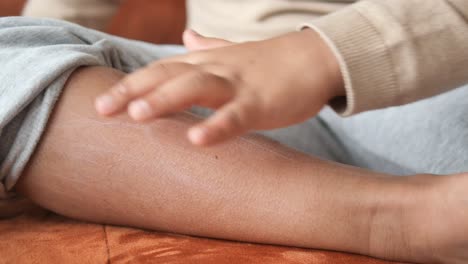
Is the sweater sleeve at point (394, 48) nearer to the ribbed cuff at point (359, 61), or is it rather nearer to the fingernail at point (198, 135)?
the ribbed cuff at point (359, 61)

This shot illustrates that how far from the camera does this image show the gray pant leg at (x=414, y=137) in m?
0.60

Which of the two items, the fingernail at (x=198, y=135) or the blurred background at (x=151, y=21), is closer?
the fingernail at (x=198, y=135)

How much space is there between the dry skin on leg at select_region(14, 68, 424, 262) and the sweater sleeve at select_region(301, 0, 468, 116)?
61 millimetres

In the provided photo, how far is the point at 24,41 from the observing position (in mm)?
542

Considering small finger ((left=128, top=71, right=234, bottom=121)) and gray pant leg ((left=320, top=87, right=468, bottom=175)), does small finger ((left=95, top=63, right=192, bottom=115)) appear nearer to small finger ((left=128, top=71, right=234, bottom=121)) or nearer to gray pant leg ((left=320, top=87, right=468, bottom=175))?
small finger ((left=128, top=71, right=234, bottom=121))

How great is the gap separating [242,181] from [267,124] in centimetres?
10

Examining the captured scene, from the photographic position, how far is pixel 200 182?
18.6 inches

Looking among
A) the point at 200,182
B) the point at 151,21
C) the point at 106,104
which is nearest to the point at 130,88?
the point at 106,104

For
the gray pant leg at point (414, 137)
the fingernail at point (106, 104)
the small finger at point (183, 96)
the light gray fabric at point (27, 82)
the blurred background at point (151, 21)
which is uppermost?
the small finger at point (183, 96)

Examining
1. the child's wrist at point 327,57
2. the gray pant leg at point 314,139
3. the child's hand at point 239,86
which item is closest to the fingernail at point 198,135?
the child's hand at point 239,86

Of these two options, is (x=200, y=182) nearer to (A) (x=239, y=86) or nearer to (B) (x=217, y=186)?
(B) (x=217, y=186)

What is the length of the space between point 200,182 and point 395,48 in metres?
0.17

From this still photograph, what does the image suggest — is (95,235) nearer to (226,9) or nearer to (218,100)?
(218,100)

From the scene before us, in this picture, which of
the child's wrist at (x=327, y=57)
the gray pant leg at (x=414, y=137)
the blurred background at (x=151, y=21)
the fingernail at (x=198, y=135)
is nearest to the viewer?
the fingernail at (x=198, y=135)
